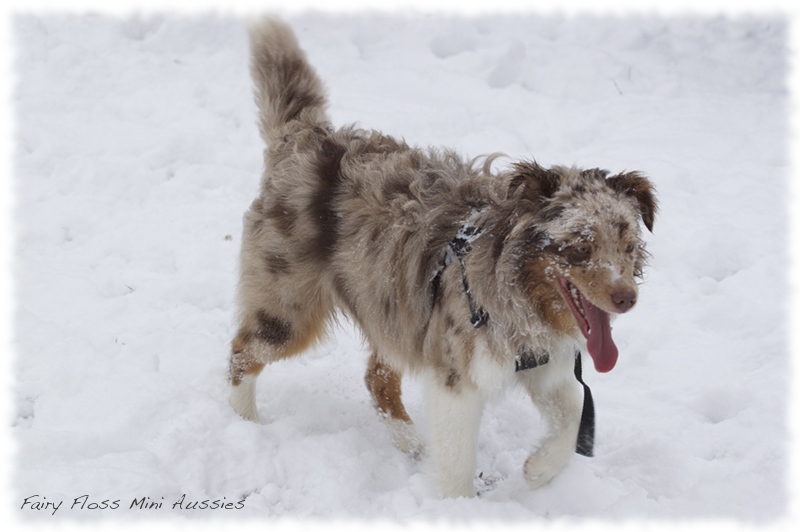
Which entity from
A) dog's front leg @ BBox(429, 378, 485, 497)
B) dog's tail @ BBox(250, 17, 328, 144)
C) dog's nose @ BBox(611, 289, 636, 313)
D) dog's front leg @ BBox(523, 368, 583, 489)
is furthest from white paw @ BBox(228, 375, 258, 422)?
dog's nose @ BBox(611, 289, 636, 313)

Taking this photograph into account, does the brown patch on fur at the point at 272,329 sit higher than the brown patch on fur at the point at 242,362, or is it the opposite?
the brown patch on fur at the point at 272,329

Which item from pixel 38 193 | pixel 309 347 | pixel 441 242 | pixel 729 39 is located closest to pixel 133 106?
pixel 38 193

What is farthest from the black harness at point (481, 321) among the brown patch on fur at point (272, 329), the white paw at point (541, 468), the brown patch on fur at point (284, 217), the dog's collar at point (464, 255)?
the brown patch on fur at point (272, 329)

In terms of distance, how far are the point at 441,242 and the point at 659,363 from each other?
2082 millimetres

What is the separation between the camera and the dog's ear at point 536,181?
10.4 feet

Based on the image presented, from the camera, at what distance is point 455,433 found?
353 cm

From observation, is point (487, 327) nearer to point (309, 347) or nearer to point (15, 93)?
point (309, 347)

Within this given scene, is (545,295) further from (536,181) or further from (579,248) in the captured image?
(536,181)

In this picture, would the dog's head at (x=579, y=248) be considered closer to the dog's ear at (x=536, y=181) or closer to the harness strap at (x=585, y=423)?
the dog's ear at (x=536, y=181)

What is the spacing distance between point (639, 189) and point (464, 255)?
848 millimetres

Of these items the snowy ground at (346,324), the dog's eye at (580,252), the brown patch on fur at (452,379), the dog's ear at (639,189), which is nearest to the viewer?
the dog's eye at (580,252)

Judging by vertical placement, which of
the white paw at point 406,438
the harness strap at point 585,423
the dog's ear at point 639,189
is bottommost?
the white paw at point 406,438

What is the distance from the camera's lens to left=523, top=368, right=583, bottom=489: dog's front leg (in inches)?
141

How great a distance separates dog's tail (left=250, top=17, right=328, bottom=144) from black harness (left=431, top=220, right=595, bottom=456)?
135cm
